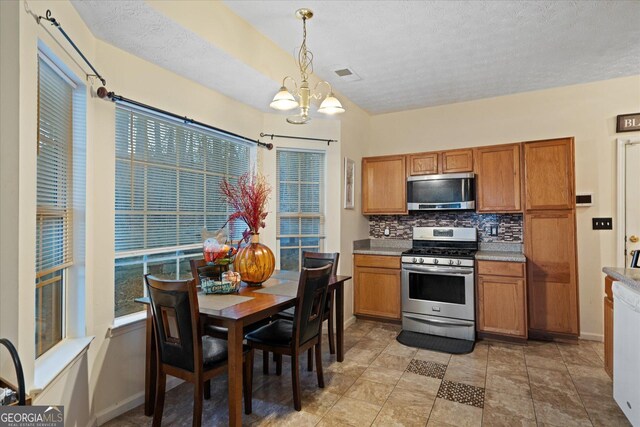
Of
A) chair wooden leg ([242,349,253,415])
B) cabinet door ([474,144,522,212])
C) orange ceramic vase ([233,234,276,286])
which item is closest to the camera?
chair wooden leg ([242,349,253,415])

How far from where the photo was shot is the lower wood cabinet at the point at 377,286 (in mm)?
3990

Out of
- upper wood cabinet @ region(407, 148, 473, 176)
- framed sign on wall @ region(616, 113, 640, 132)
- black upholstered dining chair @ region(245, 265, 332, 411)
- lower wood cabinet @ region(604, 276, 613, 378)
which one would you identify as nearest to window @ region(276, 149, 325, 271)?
upper wood cabinet @ region(407, 148, 473, 176)

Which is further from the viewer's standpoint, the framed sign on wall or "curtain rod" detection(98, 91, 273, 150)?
the framed sign on wall

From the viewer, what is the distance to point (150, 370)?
2.18 metres

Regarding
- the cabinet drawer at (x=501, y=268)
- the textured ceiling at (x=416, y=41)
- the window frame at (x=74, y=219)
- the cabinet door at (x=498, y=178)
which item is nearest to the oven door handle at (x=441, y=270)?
the cabinet drawer at (x=501, y=268)

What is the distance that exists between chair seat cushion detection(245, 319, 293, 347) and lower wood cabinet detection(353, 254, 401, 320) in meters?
1.84

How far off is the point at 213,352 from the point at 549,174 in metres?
3.57

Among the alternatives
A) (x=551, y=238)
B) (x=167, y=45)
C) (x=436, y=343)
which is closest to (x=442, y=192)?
(x=551, y=238)

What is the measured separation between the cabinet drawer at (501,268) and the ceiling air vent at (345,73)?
2.35 meters

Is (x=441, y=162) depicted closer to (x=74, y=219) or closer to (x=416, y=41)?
(x=416, y=41)

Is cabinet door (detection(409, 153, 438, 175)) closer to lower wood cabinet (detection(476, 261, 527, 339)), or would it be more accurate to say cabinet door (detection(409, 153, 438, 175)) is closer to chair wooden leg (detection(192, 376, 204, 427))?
lower wood cabinet (detection(476, 261, 527, 339))

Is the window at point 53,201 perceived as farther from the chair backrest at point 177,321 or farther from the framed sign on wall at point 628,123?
the framed sign on wall at point 628,123

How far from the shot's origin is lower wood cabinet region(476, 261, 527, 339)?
338 cm

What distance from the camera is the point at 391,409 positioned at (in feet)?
7.44
